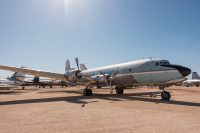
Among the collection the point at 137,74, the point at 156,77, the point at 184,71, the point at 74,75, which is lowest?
the point at 156,77

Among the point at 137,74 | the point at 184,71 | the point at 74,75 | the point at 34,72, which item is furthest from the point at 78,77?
the point at 184,71

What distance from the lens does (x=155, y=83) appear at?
68.9 feet

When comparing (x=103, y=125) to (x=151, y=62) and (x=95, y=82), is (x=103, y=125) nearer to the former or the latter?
(x=151, y=62)

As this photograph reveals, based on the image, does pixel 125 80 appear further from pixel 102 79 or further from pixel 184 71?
pixel 184 71

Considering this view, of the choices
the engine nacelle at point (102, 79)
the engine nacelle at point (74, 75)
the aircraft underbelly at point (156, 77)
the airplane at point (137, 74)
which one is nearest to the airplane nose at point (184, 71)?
the airplane at point (137, 74)

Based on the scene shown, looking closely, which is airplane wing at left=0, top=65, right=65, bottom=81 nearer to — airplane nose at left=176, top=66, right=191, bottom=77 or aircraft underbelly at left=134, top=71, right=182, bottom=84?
aircraft underbelly at left=134, top=71, right=182, bottom=84

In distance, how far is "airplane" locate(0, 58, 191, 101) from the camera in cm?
1930

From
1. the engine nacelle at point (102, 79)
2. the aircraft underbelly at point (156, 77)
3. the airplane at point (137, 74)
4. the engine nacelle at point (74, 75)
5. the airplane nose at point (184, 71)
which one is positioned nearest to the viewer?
the airplane nose at point (184, 71)

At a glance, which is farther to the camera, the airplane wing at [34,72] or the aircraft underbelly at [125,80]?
the airplane wing at [34,72]

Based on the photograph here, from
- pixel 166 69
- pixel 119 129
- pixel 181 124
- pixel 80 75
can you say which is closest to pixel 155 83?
pixel 166 69

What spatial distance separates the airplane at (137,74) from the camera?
760 inches

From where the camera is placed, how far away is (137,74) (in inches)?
905

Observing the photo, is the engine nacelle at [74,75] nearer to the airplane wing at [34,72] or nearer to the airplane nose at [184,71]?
the airplane wing at [34,72]

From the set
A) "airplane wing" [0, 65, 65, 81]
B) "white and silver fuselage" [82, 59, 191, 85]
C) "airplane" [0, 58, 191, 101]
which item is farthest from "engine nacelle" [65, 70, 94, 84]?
"white and silver fuselage" [82, 59, 191, 85]
